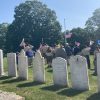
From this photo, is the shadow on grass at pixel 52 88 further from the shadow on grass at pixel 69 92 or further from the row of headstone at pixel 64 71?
the shadow on grass at pixel 69 92

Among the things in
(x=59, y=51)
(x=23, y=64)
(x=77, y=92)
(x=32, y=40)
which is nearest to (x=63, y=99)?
(x=77, y=92)

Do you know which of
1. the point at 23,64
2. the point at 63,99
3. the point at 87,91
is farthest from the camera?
the point at 23,64

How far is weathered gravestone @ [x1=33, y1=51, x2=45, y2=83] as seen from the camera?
664 inches

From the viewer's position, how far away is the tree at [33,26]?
74875 millimetres

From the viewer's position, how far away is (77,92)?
1419cm

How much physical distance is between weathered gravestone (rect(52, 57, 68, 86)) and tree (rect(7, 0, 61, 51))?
57.9 metres

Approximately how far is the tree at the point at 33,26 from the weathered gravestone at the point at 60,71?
190 feet

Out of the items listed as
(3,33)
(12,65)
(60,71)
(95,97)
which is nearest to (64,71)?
(60,71)

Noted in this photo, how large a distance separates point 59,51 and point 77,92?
9.34 metres

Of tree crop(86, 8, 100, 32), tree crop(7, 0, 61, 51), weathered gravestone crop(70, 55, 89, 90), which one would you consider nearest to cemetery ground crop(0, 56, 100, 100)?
weathered gravestone crop(70, 55, 89, 90)

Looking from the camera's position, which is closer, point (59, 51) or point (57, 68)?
point (57, 68)

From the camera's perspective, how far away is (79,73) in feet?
47.8

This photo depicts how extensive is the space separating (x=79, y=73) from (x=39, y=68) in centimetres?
308

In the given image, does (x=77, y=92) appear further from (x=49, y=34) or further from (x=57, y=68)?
(x=49, y=34)
